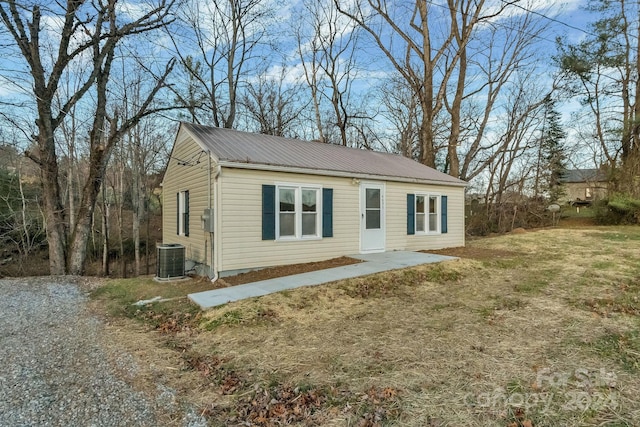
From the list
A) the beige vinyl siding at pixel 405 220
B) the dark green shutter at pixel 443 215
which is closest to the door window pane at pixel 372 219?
the beige vinyl siding at pixel 405 220

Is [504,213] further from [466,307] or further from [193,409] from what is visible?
[193,409]

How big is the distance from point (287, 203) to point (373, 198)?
2744 millimetres

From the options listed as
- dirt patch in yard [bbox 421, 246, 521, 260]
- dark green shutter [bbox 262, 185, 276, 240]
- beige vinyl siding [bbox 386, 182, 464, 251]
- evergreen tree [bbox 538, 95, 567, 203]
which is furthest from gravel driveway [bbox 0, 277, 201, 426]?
evergreen tree [bbox 538, 95, 567, 203]

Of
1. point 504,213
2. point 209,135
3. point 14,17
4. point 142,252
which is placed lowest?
point 142,252

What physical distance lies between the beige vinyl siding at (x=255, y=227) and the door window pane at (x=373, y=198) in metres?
0.94

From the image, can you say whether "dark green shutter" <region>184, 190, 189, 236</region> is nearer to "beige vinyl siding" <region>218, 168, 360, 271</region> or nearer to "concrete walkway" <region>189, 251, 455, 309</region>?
"beige vinyl siding" <region>218, 168, 360, 271</region>

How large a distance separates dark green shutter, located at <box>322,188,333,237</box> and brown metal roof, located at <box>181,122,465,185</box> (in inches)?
23.0

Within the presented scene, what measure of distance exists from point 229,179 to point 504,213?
16839mm

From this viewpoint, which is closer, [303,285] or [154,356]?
[154,356]

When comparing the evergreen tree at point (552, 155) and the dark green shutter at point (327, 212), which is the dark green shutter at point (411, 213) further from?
the evergreen tree at point (552, 155)

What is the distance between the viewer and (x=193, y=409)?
264 cm

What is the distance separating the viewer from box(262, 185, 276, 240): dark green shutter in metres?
7.52

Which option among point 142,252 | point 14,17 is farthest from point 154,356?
point 142,252

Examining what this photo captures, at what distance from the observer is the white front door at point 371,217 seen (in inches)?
365
